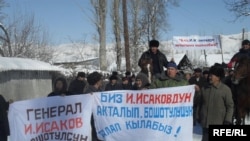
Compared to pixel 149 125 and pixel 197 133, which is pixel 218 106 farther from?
pixel 197 133

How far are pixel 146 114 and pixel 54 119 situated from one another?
157 centimetres

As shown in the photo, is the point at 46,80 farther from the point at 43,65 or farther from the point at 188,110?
the point at 188,110

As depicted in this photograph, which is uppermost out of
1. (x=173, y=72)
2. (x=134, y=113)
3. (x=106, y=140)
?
(x=173, y=72)

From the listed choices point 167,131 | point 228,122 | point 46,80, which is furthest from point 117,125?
point 46,80

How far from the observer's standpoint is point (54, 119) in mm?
7594

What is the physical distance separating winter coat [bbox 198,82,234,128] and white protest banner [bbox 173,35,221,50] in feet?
54.6

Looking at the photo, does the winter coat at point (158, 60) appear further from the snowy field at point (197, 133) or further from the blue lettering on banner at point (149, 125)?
the blue lettering on banner at point (149, 125)

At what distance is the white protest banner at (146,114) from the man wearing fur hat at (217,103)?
0.29m

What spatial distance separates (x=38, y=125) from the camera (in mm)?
7605

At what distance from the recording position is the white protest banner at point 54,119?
24.7 ft

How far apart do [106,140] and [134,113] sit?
0.68 metres

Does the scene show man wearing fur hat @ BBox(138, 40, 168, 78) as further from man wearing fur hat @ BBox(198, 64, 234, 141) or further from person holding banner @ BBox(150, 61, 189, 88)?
man wearing fur hat @ BBox(198, 64, 234, 141)

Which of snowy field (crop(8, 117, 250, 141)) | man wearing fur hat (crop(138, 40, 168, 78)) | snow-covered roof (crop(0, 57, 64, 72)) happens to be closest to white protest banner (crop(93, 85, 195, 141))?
man wearing fur hat (crop(138, 40, 168, 78))

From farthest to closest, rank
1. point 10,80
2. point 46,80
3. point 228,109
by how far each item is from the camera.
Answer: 1. point 46,80
2. point 10,80
3. point 228,109
